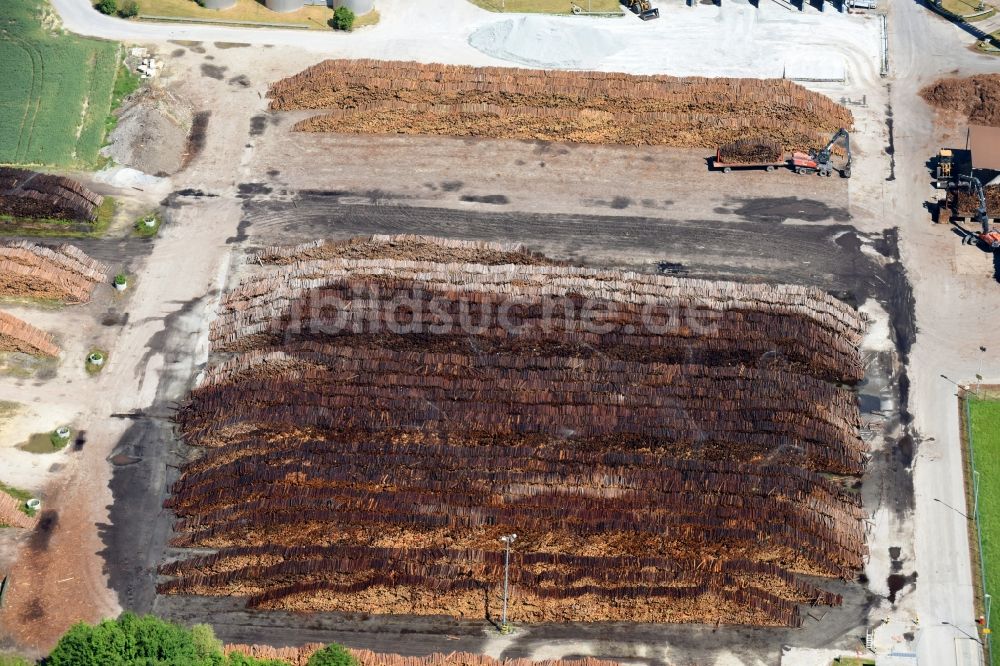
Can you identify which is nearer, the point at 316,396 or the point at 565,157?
the point at 316,396

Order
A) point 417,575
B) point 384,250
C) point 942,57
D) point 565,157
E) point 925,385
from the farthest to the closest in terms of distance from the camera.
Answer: point 942,57, point 565,157, point 384,250, point 925,385, point 417,575

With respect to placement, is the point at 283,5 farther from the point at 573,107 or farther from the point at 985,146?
the point at 985,146

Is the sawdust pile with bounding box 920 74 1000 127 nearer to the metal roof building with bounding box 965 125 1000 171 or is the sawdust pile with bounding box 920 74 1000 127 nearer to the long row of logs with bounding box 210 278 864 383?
the metal roof building with bounding box 965 125 1000 171

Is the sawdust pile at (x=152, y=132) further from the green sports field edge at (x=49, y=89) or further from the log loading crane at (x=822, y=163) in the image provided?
the log loading crane at (x=822, y=163)

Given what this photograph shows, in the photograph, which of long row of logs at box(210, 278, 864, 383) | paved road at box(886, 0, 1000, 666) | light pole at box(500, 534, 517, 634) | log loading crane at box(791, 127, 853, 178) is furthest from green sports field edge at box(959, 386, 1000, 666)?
light pole at box(500, 534, 517, 634)

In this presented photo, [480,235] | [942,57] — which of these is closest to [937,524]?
[480,235]

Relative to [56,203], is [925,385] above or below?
below

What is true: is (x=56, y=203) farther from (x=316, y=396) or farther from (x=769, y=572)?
(x=769, y=572)
